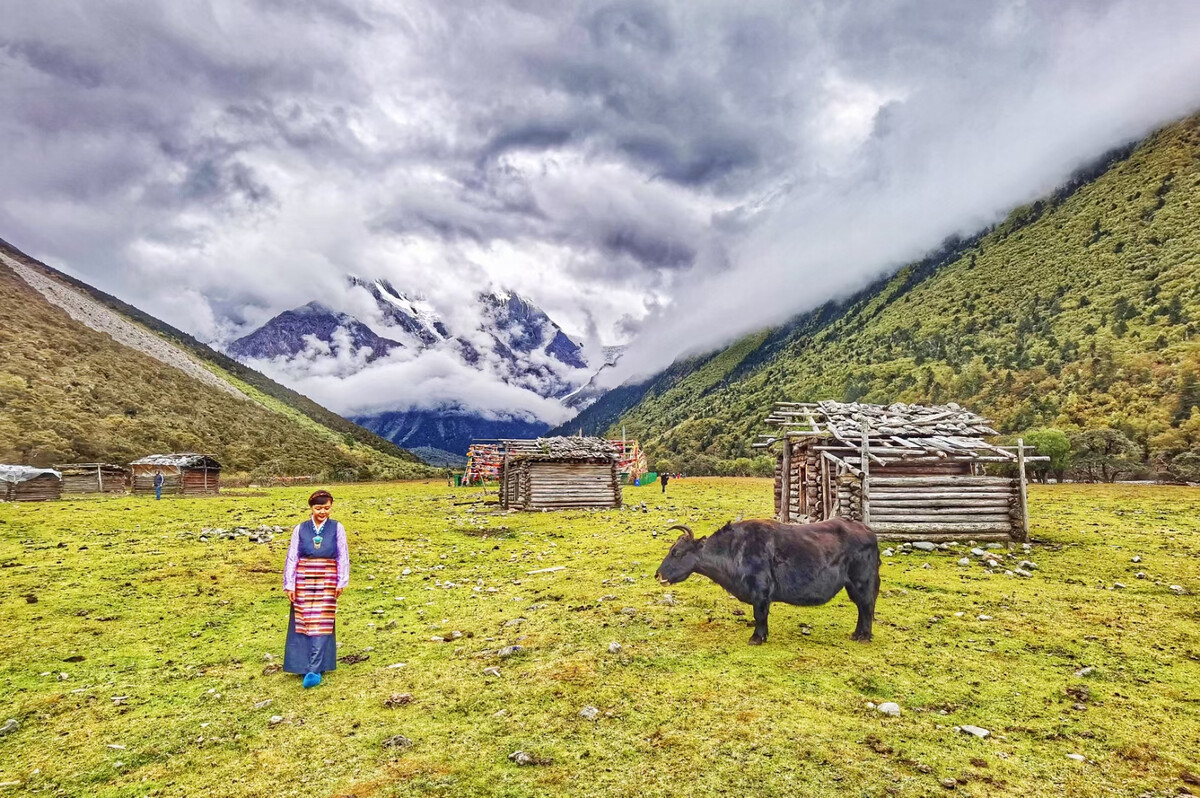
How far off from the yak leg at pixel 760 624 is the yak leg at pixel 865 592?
1.46m

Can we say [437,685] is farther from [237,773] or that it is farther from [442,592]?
[442,592]

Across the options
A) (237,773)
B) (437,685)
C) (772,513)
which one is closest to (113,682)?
(237,773)

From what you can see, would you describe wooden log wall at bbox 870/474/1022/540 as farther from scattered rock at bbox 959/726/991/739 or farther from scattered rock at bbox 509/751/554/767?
scattered rock at bbox 509/751/554/767

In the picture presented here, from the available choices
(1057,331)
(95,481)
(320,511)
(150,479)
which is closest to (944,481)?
(320,511)

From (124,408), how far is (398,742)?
292ft

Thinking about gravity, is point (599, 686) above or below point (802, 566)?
below

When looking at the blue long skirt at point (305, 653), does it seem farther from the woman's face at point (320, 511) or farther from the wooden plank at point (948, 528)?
the wooden plank at point (948, 528)

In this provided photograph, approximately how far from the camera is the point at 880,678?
24.5 feet

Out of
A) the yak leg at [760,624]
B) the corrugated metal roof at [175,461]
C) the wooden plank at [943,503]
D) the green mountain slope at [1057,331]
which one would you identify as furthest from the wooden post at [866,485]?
the corrugated metal roof at [175,461]

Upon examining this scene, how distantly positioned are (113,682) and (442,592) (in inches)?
250

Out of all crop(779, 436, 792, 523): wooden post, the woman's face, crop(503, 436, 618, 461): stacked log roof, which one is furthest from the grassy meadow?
crop(503, 436, 618, 461): stacked log roof

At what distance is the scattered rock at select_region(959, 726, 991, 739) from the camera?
19.1ft

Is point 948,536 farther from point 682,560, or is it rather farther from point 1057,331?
point 1057,331

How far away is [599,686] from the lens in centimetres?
722
